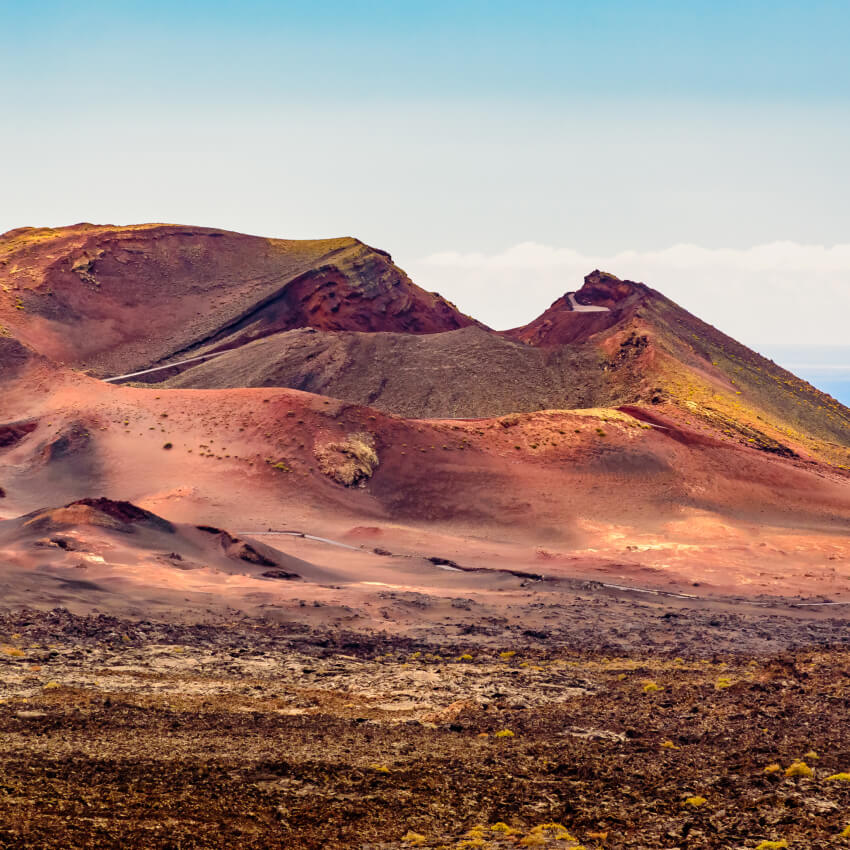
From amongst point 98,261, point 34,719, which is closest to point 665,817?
point 34,719

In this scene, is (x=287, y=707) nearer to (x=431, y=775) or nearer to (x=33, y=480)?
(x=431, y=775)

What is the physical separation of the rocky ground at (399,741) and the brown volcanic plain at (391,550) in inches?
3.4

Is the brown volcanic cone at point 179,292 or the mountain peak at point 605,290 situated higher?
the mountain peak at point 605,290

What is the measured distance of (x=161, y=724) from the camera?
58.0ft

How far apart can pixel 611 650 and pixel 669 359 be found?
50.4 m

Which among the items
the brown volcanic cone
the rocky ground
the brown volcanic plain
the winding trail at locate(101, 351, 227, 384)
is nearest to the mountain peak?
the brown volcanic plain

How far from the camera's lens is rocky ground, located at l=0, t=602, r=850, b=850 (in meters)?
13.8

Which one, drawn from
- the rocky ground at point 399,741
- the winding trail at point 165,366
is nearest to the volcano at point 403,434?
the winding trail at point 165,366

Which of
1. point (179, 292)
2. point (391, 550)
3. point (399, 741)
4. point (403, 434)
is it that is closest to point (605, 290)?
point (179, 292)

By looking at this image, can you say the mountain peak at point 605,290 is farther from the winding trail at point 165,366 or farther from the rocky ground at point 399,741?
the rocky ground at point 399,741

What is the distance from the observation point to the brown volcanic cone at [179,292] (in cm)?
8462

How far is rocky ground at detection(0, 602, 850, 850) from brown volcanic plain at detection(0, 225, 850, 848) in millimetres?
87

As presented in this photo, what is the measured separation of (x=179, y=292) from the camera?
9381cm

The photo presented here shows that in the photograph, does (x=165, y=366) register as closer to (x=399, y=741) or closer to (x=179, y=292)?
(x=179, y=292)
